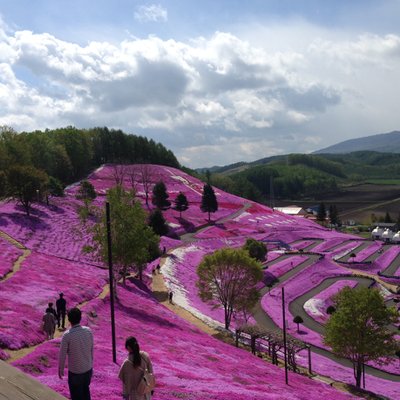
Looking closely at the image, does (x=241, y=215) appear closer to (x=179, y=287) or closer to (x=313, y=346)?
(x=179, y=287)

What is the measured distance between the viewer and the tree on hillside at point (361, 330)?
41.3 m

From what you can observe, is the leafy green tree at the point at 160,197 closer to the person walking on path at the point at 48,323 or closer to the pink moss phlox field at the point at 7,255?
the pink moss phlox field at the point at 7,255

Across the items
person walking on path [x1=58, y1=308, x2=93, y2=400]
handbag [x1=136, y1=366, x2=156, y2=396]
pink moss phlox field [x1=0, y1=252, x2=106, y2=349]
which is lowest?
pink moss phlox field [x1=0, y1=252, x2=106, y2=349]

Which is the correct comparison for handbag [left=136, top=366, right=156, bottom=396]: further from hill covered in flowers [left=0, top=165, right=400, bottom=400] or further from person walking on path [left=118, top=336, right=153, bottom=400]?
hill covered in flowers [left=0, top=165, right=400, bottom=400]

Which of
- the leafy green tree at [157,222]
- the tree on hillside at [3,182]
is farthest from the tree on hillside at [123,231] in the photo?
the leafy green tree at [157,222]

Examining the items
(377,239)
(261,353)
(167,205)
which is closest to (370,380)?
(261,353)

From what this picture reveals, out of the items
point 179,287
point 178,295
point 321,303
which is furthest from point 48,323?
point 321,303

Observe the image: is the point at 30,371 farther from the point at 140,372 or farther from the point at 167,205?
the point at 167,205

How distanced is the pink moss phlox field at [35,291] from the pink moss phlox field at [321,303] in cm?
2951

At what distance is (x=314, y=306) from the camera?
6662 cm

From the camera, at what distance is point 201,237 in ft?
344

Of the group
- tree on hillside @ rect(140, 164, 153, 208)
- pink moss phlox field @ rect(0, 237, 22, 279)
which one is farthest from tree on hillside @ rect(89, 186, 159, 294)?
tree on hillside @ rect(140, 164, 153, 208)

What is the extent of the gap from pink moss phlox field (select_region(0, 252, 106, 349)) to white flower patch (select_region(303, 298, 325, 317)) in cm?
2963

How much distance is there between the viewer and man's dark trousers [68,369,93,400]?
34.7ft
